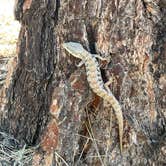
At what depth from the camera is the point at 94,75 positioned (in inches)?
111

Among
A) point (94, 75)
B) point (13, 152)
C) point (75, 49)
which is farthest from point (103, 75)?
point (13, 152)

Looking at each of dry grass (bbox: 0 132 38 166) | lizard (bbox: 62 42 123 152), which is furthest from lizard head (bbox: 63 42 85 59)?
dry grass (bbox: 0 132 38 166)

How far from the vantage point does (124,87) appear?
2.90m

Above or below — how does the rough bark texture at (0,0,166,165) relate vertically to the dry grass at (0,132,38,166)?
above

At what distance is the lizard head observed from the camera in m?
2.78

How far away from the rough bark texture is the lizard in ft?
0.15

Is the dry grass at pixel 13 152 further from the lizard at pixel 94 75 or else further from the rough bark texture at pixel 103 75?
the lizard at pixel 94 75

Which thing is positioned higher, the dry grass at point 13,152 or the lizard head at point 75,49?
the lizard head at point 75,49

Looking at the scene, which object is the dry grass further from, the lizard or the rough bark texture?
the lizard

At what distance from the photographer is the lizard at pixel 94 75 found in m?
2.81

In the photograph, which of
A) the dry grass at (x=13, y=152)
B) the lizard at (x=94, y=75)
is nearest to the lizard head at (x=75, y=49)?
the lizard at (x=94, y=75)

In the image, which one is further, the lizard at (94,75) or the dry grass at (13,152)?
the dry grass at (13,152)

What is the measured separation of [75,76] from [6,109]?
89 cm

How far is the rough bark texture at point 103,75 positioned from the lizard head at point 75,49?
0.20 ft
